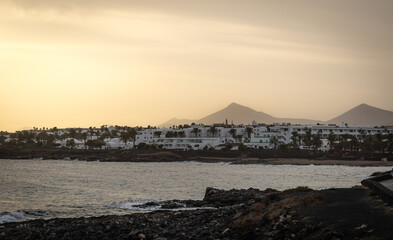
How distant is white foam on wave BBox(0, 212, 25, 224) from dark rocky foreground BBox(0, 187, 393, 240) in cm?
422

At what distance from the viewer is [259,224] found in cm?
2542

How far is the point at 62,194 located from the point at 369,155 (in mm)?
144587

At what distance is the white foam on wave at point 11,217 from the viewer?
3864 cm

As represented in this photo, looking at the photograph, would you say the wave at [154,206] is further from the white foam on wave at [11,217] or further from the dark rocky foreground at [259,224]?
the white foam on wave at [11,217]

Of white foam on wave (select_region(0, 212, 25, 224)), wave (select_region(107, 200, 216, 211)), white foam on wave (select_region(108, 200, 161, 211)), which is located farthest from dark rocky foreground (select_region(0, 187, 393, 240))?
white foam on wave (select_region(108, 200, 161, 211))

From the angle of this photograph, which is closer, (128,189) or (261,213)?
(261,213)

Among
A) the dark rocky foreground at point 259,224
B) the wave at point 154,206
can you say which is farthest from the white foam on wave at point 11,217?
the wave at point 154,206

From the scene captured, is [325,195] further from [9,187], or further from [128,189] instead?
[9,187]

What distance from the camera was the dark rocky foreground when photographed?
21.2m

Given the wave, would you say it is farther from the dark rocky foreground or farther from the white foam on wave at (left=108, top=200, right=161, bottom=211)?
the dark rocky foreground

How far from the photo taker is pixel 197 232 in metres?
26.1

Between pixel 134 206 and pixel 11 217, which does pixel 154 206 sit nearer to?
pixel 134 206

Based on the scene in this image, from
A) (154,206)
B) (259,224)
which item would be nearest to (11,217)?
(154,206)

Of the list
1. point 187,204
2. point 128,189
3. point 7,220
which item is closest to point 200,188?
point 128,189
